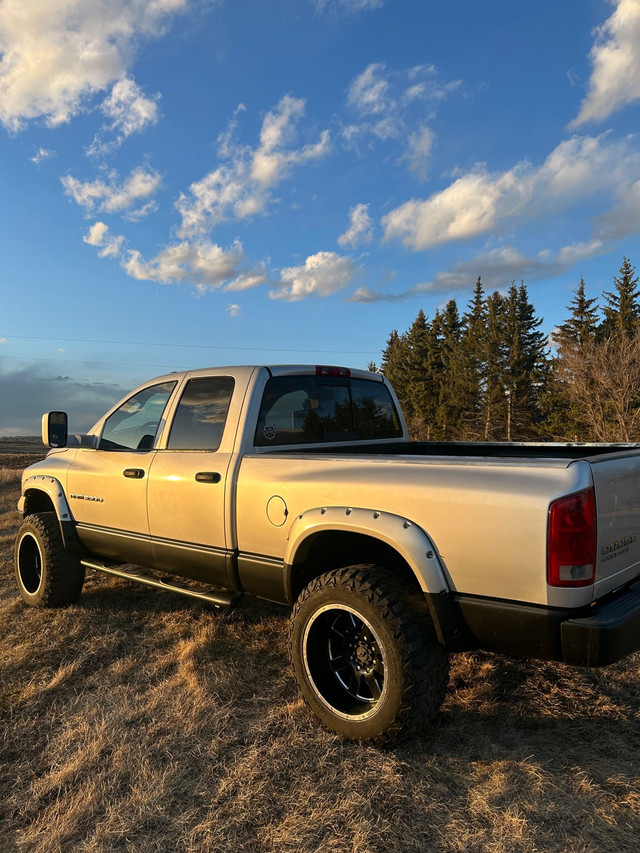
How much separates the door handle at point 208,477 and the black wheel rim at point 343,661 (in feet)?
3.60

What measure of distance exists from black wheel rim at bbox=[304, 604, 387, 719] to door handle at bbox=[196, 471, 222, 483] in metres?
1.10

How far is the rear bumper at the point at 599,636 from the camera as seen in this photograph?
2.28 meters

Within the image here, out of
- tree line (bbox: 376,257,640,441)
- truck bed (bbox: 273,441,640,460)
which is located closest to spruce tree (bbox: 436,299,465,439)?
tree line (bbox: 376,257,640,441)

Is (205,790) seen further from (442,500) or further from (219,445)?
(219,445)

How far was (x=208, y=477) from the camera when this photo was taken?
360cm

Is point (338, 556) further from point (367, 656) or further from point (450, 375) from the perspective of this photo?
point (450, 375)

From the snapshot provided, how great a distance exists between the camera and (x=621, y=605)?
248 cm

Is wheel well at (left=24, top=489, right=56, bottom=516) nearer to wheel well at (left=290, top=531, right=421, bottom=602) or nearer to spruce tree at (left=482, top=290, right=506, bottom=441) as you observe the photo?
wheel well at (left=290, top=531, right=421, bottom=602)

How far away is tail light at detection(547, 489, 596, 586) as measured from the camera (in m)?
2.28

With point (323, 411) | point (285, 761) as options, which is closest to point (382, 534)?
point (285, 761)

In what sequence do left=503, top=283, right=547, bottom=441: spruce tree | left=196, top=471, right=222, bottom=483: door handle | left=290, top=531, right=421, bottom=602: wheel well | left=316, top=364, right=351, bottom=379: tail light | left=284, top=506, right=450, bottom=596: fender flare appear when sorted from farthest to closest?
left=503, top=283, right=547, bottom=441: spruce tree, left=316, top=364, right=351, bottom=379: tail light, left=196, top=471, right=222, bottom=483: door handle, left=290, top=531, right=421, bottom=602: wheel well, left=284, top=506, right=450, bottom=596: fender flare

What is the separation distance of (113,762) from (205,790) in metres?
0.55

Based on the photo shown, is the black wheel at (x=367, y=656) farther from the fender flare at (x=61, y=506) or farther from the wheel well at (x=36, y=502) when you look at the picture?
the wheel well at (x=36, y=502)

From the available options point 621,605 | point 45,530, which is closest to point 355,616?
point 621,605
